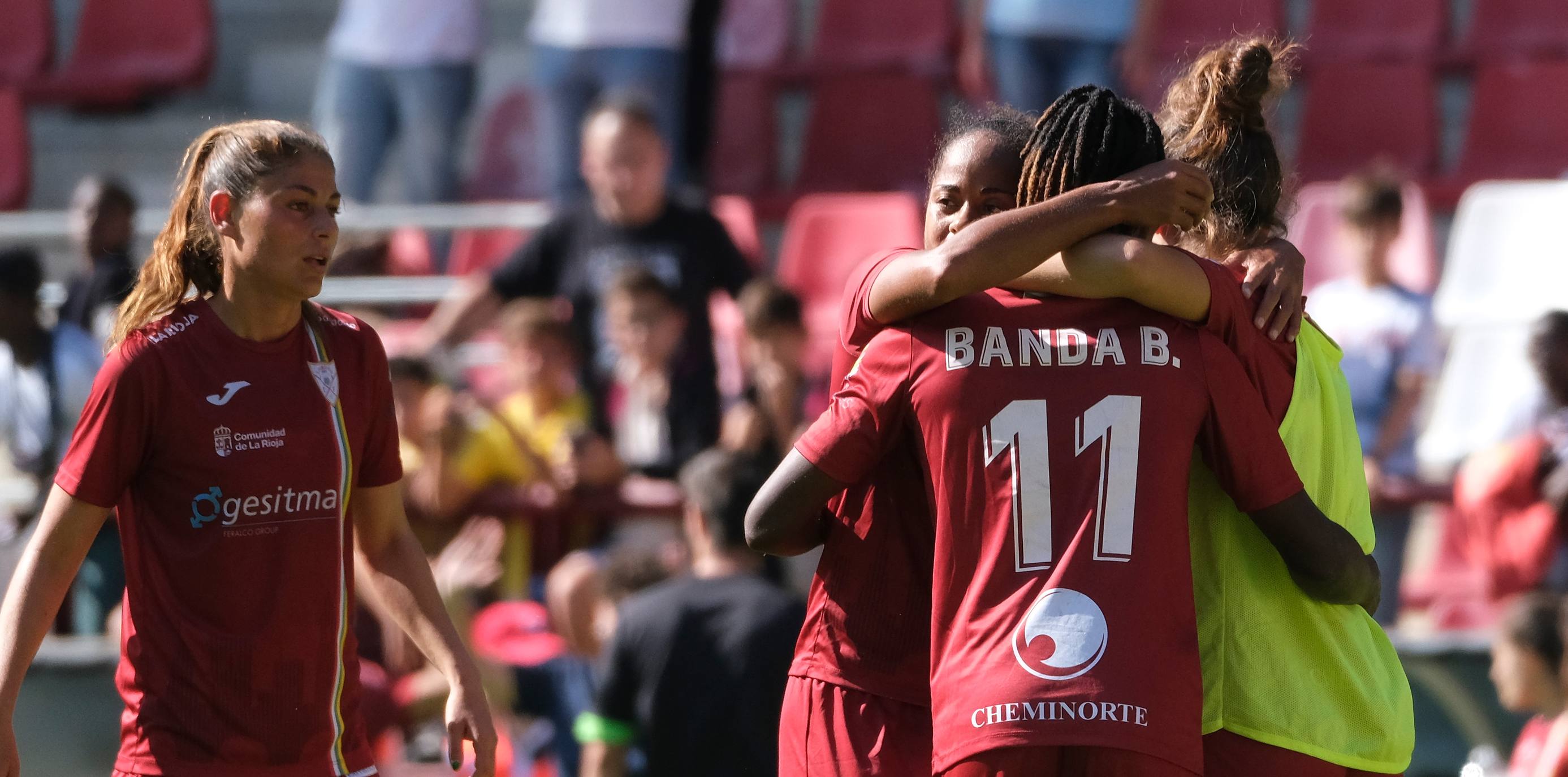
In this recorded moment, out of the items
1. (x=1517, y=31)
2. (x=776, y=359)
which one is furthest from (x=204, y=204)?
(x=1517, y=31)

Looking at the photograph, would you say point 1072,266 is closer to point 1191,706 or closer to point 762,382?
point 1191,706

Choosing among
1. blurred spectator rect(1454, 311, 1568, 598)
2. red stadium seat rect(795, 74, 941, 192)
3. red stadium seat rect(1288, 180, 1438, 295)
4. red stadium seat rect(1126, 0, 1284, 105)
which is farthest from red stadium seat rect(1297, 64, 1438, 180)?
blurred spectator rect(1454, 311, 1568, 598)

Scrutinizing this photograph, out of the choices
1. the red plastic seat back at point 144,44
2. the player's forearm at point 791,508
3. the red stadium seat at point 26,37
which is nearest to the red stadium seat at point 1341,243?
the player's forearm at point 791,508

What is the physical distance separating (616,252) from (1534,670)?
3240 millimetres

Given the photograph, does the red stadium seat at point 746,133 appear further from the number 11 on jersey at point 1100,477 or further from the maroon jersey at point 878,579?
the number 11 on jersey at point 1100,477

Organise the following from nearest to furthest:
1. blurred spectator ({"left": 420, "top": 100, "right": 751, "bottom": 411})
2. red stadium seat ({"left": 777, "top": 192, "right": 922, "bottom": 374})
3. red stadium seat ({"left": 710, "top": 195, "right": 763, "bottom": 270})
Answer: blurred spectator ({"left": 420, "top": 100, "right": 751, "bottom": 411})
red stadium seat ({"left": 710, "top": 195, "right": 763, "bottom": 270})
red stadium seat ({"left": 777, "top": 192, "right": 922, "bottom": 374})

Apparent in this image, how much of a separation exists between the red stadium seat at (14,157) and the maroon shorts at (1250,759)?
29.1 feet

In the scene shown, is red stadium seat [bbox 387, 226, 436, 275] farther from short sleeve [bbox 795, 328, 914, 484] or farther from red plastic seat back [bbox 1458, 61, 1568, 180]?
short sleeve [bbox 795, 328, 914, 484]

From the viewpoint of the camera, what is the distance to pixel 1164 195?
2.36 m

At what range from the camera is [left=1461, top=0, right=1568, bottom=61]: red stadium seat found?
8.86 m

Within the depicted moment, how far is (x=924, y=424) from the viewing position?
95.0 inches

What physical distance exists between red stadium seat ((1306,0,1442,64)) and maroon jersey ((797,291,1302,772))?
7.10m

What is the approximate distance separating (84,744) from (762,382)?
2338 millimetres

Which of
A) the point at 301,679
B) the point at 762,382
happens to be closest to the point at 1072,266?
the point at 301,679
